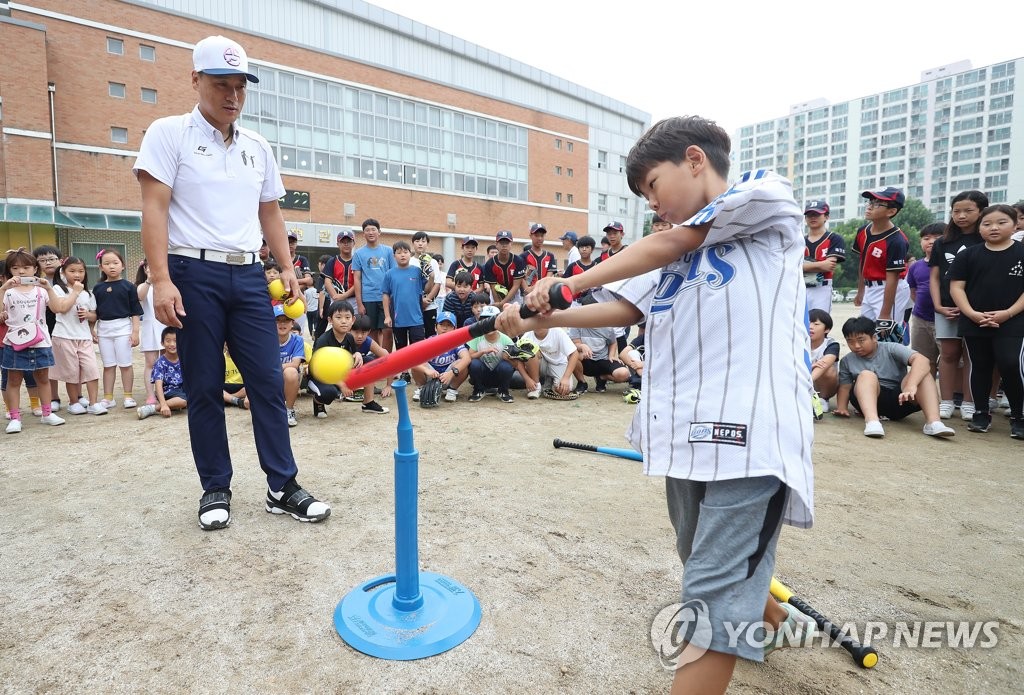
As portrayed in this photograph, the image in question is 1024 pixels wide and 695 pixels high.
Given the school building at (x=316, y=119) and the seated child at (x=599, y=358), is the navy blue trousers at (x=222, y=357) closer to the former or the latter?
the seated child at (x=599, y=358)

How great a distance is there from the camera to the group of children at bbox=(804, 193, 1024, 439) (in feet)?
16.9

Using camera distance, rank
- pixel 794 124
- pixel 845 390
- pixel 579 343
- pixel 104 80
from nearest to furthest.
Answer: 1. pixel 845 390
2. pixel 579 343
3. pixel 104 80
4. pixel 794 124

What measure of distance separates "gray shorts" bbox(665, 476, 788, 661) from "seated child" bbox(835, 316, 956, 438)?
453cm

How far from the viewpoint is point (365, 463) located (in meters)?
4.21

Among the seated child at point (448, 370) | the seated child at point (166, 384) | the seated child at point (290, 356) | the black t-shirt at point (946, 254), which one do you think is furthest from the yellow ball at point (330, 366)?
the black t-shirt at point (946, 254)

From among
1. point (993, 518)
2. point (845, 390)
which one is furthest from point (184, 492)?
point (845, 390)

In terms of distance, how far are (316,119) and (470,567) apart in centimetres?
3182

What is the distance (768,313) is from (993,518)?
118 inches

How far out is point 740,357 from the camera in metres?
1.50

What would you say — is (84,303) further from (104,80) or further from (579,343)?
(104,80)

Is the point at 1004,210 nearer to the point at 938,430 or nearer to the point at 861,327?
the point at 861,327

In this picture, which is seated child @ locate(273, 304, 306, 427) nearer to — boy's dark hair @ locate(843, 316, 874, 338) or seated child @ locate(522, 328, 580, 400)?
seated child @ locate(522, 328, 580, 400)

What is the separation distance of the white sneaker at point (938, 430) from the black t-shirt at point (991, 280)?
1.03 metres

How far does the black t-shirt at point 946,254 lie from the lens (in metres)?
5.64
